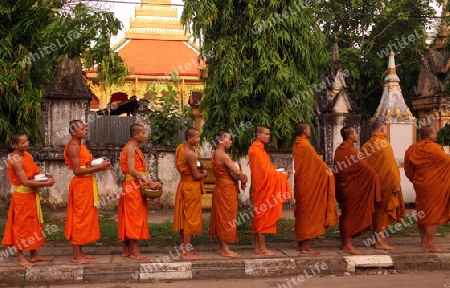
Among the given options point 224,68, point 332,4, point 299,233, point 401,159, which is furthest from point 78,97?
point 332,4

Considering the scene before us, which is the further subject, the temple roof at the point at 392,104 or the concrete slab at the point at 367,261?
the temple roof at the point at 392,104

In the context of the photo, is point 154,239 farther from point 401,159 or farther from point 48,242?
point 401,159

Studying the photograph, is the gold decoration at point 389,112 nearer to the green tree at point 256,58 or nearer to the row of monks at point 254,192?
the green tree at point 256,58

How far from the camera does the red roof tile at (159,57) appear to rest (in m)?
25.2

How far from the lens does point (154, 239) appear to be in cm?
800

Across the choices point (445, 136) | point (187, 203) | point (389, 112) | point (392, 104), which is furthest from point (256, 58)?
point (392, 104)

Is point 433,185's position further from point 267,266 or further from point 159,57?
point 159,57

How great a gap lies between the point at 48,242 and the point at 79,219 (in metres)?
1.77

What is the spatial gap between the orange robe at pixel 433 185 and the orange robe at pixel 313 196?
1344 millimetres

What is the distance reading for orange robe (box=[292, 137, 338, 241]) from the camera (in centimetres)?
695

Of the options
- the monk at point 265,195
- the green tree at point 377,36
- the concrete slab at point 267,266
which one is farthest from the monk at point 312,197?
the green tree at point 377,36

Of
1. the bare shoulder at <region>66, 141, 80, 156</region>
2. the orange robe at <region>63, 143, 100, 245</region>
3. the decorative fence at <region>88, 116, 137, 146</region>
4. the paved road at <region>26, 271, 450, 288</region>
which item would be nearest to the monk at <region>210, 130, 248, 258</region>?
the paved road at <region>26, 271, 450, 288</region>

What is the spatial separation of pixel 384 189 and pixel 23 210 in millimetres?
4842

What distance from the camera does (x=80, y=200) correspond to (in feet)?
20.9
